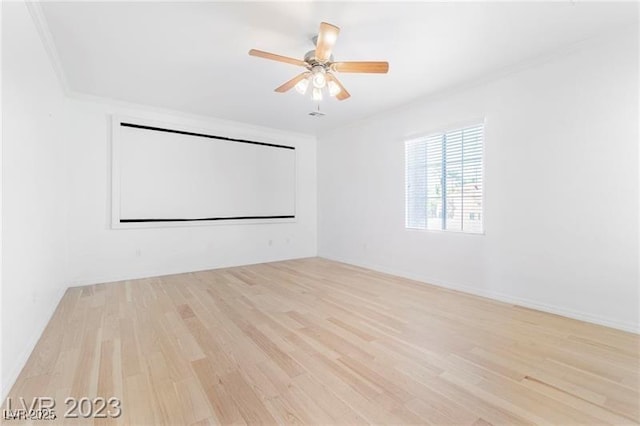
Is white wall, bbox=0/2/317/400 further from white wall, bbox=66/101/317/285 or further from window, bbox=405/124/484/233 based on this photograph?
window, bbox=405/124/484/233

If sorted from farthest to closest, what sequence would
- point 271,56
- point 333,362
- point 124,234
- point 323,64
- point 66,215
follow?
point 124,234
point 66,215
point 323,64
point 271,56
point 333,362

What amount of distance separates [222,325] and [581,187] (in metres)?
3.69

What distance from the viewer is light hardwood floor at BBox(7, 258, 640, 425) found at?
5.20 ft

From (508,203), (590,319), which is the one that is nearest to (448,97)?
(508,203)

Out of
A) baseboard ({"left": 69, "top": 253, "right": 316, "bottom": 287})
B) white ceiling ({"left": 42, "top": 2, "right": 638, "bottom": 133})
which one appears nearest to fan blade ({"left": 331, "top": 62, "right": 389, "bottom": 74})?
white ceiling ({"left": 42, "top": 2, "right": 638, "bottom": 133})

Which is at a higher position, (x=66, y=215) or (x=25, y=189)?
(x=25, y=189)

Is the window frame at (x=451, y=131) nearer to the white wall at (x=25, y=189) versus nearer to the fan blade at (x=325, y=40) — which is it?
the fan blade at (x=325, y=40)

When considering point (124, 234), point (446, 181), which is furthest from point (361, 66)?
point (124, 234)

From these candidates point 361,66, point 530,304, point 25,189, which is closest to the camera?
point 25,189

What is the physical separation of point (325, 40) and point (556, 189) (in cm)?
273

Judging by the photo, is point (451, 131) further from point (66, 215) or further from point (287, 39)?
point (66, 215)

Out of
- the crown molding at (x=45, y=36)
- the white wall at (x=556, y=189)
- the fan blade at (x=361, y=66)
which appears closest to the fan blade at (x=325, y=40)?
the fan blade at (x=361, y=66)

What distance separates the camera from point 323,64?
2656 mm

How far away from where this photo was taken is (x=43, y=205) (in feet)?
8.95
